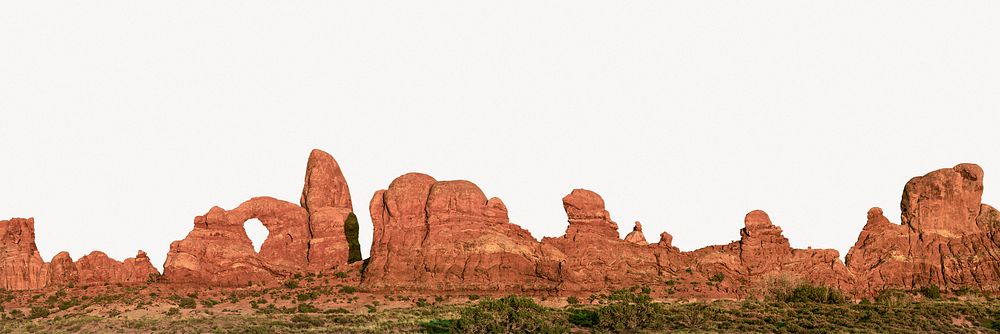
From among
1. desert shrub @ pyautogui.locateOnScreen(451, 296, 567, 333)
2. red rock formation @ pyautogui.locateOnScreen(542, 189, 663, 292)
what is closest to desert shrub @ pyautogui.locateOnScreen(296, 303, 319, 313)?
desert shrub @ pyautogui.locateOnScreen(451, 296, 567, 333)

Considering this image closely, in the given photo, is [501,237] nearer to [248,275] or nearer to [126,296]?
[248,275]

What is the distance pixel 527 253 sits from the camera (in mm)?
85062

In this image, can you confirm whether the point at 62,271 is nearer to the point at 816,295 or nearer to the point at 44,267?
the point at 44,267

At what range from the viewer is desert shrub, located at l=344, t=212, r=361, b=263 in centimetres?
9544

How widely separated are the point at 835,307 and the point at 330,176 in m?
43.2

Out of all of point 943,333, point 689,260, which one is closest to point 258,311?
point 689,260

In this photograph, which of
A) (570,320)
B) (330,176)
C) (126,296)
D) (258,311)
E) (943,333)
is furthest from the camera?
(330,176)

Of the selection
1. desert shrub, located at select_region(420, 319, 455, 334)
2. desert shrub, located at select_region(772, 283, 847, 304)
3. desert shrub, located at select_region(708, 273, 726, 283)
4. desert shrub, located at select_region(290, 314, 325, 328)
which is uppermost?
desert shrub, located at select_region(708, 273, 726, 283)

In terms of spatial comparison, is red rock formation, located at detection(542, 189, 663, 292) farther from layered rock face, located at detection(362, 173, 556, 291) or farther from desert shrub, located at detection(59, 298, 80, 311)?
desert shrub, located at detection(59, 298, 80, 311)

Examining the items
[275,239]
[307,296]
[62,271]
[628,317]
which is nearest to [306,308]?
[307,296]

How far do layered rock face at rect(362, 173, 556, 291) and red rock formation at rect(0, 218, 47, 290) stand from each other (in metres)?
24.9

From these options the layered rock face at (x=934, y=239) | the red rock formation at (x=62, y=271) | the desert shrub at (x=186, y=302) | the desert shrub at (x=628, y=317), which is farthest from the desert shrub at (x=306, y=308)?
the layered rock face at (x=934, y=239)

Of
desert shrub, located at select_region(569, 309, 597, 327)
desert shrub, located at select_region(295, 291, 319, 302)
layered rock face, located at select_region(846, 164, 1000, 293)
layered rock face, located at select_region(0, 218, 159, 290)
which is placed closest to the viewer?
desert shrub, located at select_region(569, 309, 597, 327)

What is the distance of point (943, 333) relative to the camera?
65.6 meters
